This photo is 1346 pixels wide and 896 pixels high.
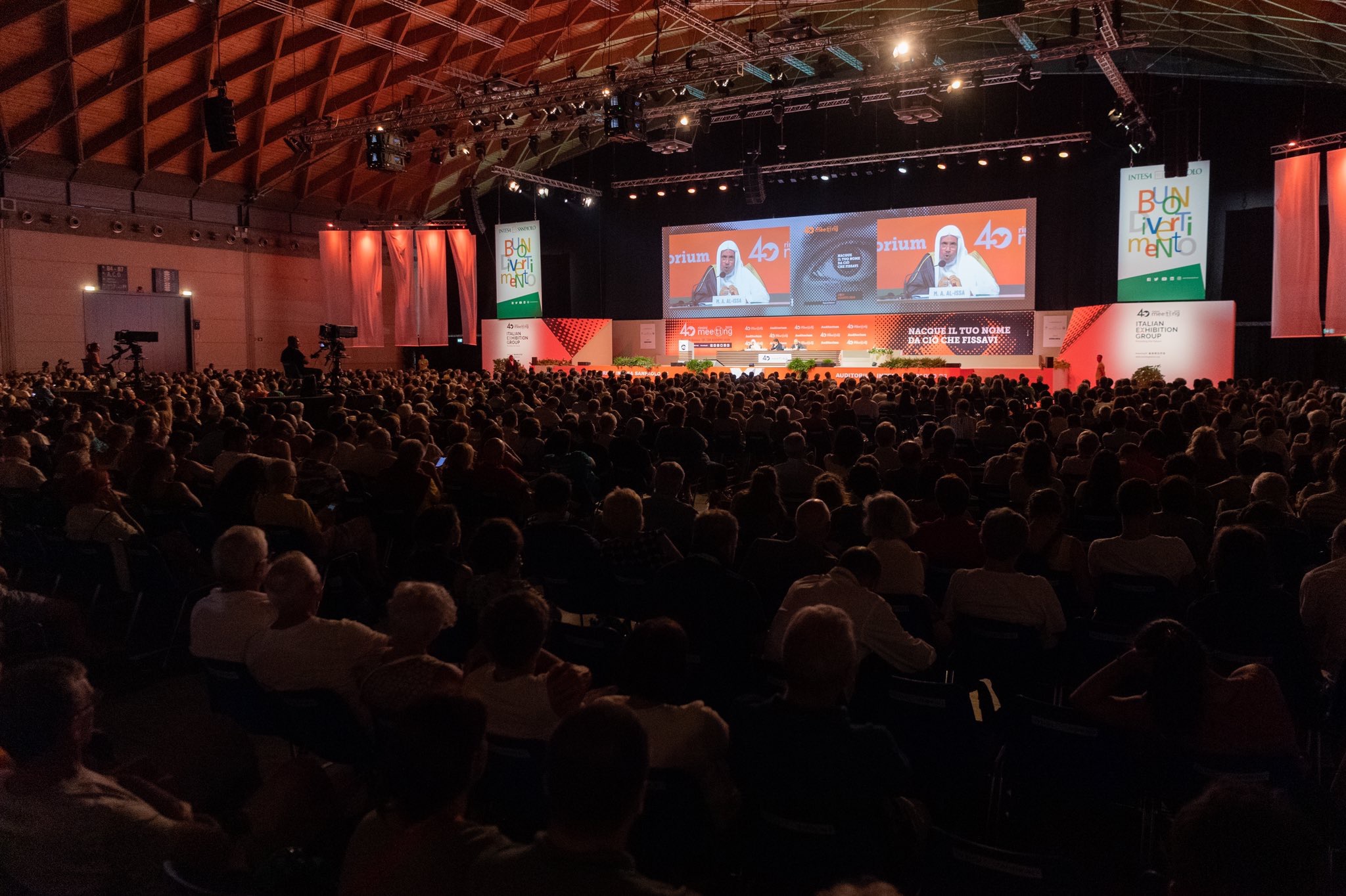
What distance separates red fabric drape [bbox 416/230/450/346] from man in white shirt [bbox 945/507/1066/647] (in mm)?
24374

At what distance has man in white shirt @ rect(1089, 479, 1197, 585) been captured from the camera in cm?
429

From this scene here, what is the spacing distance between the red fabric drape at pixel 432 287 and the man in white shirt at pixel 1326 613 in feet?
81.9

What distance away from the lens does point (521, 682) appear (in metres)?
2.72

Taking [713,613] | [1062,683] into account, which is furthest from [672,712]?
[1062,683]

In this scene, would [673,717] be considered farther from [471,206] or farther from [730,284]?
[471,206]

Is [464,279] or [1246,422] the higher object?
[464,279]

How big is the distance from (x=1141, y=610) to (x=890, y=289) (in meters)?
21.3

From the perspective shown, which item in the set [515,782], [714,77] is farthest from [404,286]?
[515,782]

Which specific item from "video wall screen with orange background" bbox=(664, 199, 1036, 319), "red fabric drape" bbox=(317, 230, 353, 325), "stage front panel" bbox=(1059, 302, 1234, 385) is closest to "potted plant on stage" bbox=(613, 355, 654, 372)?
"video wall screen with orange background" bbox=(664, 199, 1036, 319)

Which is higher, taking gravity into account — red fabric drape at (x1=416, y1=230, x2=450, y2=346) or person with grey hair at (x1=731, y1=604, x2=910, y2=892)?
red fabric drape at (x1=416, y1=230, x2=450, y2=346)

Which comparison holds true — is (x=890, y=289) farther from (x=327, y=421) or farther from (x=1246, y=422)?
(x=327, y=421)

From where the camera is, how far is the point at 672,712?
2.50 metres

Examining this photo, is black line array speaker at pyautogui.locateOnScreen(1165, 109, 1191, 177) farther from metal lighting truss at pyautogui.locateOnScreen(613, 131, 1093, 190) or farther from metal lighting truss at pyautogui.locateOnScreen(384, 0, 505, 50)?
metal lighting truss at pyautogui.locateOnScreen(384, 0, 505, 50)

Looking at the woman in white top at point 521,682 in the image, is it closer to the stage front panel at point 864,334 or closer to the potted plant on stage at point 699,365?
the potted plant on stage at point 699,365
